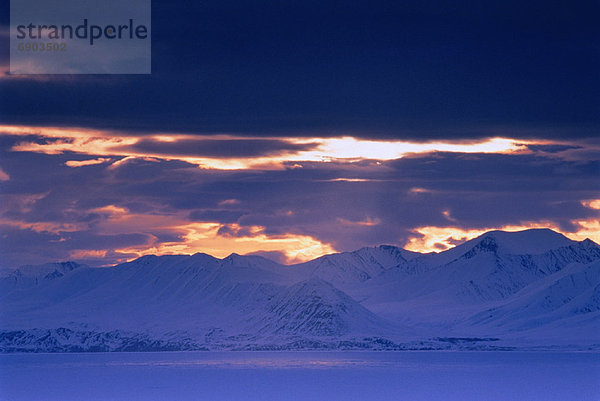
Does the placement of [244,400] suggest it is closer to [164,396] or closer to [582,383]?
[164,396]

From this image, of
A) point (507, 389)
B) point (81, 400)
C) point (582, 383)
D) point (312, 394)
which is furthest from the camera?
point (582, 383)

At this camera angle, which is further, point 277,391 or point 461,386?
point 461,386

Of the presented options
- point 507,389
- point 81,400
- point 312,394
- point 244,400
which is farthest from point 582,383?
A: point 81,400

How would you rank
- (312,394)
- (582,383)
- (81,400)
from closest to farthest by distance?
(81,400) → (312,394) → (582,383)

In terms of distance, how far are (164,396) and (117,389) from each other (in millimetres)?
22669

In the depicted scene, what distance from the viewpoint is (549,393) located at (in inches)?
6403

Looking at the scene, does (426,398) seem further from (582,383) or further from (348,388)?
(582,383)

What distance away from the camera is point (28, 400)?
488 ft

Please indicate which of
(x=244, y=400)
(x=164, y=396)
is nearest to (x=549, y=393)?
(x=244, y=400)

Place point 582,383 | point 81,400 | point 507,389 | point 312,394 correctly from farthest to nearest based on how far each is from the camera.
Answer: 1. point 582,383
2. point 507,389
3. point 312,394
4. point 81,400

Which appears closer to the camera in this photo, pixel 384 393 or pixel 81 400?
pixel 81 400

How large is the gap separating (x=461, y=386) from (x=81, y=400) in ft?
223

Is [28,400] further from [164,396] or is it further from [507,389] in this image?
[507,389]

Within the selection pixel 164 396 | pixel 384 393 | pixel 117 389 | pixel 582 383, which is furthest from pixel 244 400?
pixel 582 383
